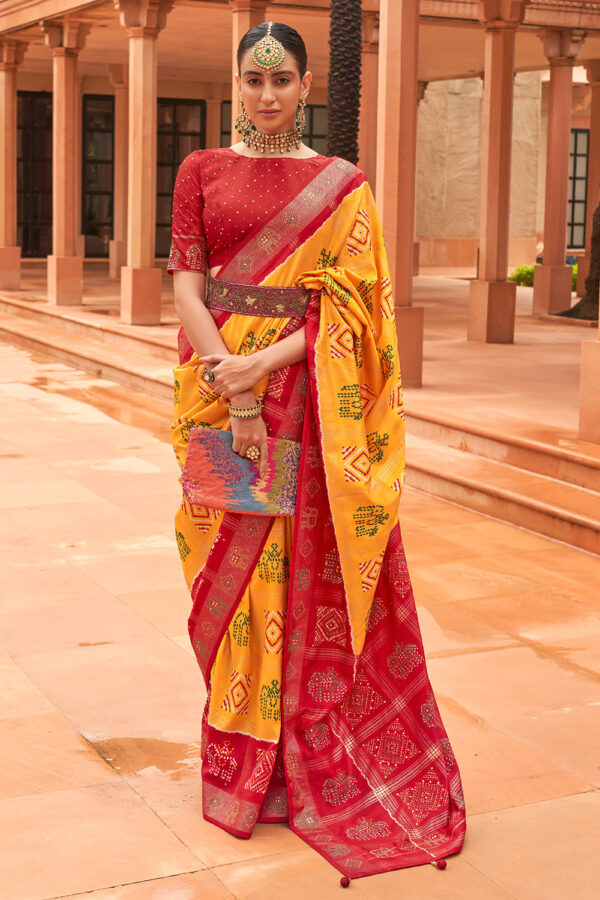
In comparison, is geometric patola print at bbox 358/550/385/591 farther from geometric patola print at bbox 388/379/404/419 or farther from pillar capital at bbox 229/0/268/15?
pillar capital at bbox 229/0/268/15

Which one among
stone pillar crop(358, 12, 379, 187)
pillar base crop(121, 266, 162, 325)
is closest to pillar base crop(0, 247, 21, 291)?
pillar base crop(121, 266, 162, 325)

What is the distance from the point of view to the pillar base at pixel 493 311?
1250 cm

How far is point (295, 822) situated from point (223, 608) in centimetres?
55

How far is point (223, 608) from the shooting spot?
3262 millimetres

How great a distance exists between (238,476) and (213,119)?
74.2 ft

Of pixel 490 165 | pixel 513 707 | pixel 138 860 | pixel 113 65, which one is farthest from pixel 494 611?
pixel 113 65

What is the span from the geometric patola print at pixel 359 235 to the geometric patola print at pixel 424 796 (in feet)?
4.34

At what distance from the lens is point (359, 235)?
3213 mm

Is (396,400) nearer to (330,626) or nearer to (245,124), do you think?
(330,626)

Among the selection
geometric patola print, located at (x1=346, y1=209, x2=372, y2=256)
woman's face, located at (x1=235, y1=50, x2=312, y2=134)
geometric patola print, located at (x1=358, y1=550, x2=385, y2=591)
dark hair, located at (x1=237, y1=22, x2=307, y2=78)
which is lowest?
geometric patola print, located at (x1=358, y1=550, x2=385, y2=591)

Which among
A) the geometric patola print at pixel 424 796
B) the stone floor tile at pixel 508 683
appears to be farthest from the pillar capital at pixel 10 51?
the geometric patola print at pixel 424 796

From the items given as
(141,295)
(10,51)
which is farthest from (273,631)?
(10,51)

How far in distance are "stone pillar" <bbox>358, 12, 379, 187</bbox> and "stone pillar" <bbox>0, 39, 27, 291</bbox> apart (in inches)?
239

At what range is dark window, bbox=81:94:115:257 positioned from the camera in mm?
26203
